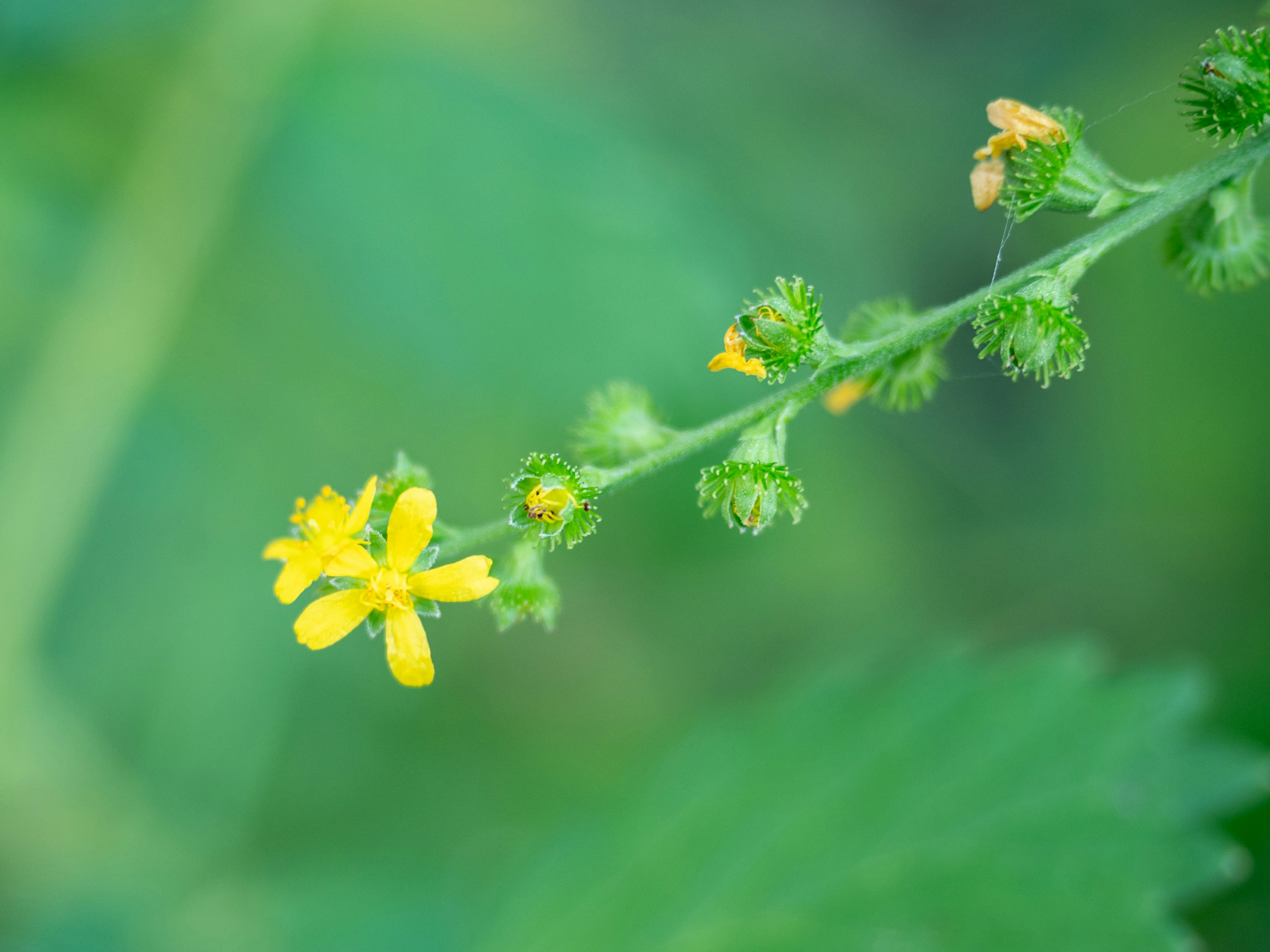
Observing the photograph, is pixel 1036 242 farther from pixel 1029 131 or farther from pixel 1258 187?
pixel 1029 131

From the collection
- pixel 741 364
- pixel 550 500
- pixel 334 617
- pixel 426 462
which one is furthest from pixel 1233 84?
pixel 426 462

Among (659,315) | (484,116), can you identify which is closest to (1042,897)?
(659,315)

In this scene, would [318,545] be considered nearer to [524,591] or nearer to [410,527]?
[410,527]

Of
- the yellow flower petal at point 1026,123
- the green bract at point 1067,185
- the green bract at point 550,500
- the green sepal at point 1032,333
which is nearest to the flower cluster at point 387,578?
the green bract at point 550,500

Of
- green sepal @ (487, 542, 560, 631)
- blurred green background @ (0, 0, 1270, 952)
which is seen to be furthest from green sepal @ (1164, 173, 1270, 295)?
blurred green background @ (0, 0, 1270, 952)

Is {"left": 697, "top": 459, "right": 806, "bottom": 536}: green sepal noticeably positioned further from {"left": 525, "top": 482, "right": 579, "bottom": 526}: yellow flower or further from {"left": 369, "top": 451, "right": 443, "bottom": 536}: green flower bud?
{"left": 369, "top": 451, "right": 443, "bottom": 536}: green flower bud
